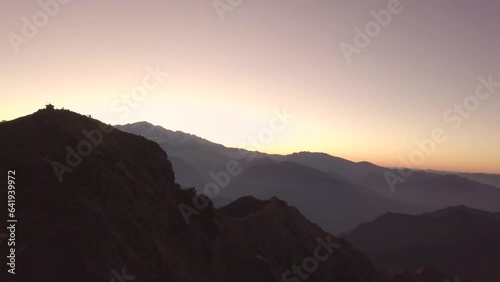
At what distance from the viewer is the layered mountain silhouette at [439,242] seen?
432ft

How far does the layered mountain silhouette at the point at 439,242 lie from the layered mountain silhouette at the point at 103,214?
11162 centimetres

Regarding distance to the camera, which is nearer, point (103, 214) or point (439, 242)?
point (103, 214)

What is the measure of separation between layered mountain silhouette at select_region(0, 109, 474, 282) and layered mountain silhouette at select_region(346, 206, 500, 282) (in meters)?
112

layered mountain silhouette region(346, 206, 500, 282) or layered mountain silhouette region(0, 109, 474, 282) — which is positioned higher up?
layered mountain silhouette region(0, 109, 474, 282)

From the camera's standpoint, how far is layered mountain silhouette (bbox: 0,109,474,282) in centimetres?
2353

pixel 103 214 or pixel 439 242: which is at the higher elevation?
pixel 103 214

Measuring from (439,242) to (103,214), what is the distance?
15976 cm

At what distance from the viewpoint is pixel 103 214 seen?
86.5 ft

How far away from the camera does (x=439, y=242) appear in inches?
6073

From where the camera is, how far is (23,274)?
2180cm

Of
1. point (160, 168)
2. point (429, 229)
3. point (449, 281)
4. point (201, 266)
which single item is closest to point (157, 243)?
point (201, 266)

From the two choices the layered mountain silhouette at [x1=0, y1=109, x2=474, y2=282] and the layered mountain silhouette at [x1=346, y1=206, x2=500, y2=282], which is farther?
the layered mountain silhouette at [x1=346, y1=206, x2=500, y2=282]

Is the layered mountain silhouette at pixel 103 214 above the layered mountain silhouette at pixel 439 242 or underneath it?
above

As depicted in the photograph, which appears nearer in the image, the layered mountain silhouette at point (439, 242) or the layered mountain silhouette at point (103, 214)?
the layered mountain silhouette at point (103, 214)
